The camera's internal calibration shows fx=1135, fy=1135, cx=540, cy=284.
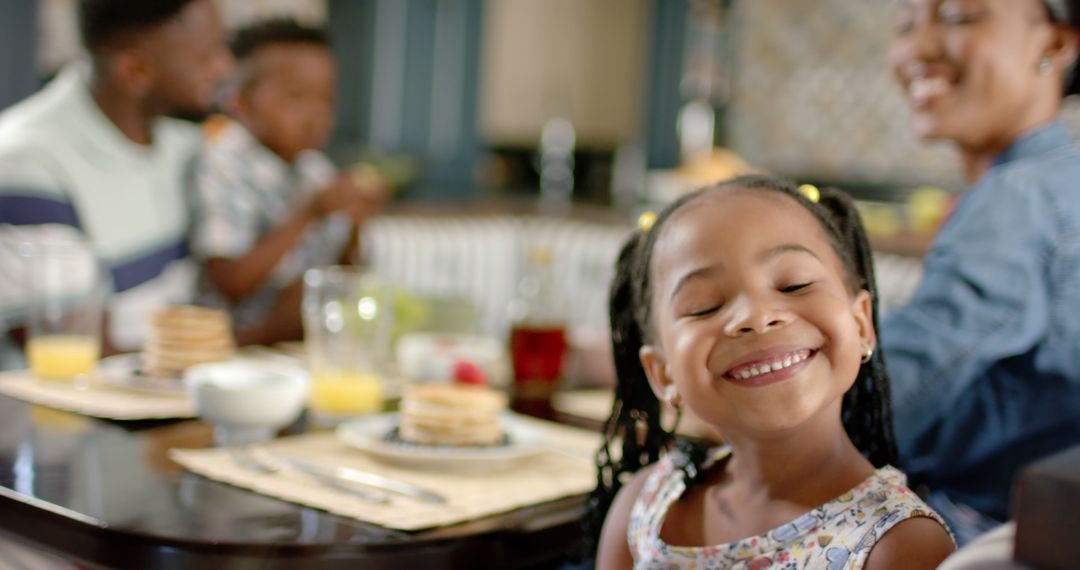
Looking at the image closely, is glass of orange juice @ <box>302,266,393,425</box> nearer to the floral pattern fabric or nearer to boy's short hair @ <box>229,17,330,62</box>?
the floral pattern fabric

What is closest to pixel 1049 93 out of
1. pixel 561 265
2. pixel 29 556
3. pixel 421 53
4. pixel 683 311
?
pixel 683 311

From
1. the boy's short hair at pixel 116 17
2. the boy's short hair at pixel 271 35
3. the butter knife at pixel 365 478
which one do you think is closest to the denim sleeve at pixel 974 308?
the butter knife at pixel 365 478

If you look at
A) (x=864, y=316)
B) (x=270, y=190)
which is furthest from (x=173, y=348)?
(x=270, y=190)

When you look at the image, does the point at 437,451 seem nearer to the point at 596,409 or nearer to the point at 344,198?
the point at 596,409

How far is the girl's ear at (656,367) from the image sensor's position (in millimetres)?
1199

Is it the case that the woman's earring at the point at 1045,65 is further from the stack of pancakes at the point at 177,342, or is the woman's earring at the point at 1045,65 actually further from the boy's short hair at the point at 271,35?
the boy's short hair at the point at 271,35

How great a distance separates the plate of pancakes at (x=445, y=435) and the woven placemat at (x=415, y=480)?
0.05 ft

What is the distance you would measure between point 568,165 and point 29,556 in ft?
19.3

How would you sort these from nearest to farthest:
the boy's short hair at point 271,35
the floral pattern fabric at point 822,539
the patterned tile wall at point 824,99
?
the floral pattern fabric at point 822,539 < the boy's short hair at point 271,35 < the patterned tile wall at point 824,99

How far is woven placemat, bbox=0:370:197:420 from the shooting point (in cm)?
159

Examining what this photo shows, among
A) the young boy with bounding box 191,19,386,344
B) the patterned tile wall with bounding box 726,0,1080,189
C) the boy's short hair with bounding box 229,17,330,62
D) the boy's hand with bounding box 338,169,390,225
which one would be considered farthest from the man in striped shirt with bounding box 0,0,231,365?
the patterned tile wall with bounding box 726,0,1080,189

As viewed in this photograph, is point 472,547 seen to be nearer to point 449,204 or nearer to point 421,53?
point 449,204

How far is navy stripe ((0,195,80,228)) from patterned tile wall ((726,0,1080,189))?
14.4ft

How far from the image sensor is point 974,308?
1438 millimetres
